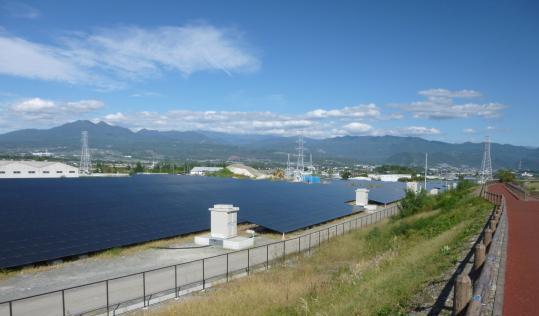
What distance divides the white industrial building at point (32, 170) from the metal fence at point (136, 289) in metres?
112

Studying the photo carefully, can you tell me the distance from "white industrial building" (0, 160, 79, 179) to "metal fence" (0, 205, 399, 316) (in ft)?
368

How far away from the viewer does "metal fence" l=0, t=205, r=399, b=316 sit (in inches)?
655

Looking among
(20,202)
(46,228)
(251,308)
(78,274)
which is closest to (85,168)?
(20,202)

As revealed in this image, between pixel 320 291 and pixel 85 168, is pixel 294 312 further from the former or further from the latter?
pixel 85 168

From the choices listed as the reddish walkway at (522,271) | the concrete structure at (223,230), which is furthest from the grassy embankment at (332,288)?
the concrete structure at (223,230)

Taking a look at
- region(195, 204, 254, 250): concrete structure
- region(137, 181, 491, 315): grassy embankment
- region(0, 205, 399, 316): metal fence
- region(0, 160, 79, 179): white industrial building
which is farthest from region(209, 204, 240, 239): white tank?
region(0, 160, 79, 179): white industrial building

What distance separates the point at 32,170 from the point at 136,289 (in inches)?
4933

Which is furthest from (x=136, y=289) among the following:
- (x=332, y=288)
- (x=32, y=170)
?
(x=32, y=170)

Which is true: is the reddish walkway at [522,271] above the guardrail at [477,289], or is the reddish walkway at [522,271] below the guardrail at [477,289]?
below

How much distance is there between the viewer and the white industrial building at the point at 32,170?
119 meters

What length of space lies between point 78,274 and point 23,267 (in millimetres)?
3587

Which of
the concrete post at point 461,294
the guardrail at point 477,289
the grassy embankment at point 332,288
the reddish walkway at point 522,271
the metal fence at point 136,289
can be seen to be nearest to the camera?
the guardrail at point 477,289

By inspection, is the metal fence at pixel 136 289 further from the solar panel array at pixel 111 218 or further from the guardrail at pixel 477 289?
the guardrail at pixel 477 289

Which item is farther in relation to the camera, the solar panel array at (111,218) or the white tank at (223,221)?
the white tank at (223,221)
